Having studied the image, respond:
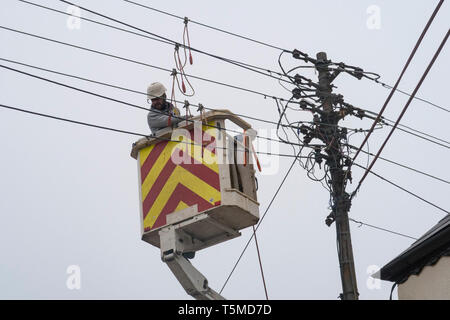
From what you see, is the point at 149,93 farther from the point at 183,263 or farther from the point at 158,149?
the point at 183,263

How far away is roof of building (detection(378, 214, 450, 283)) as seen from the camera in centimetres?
1184

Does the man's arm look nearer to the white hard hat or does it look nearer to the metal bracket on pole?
the white hard hat

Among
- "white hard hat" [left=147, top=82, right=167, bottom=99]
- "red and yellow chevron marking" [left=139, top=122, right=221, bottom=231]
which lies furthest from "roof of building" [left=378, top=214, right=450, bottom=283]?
"white hard hat" [left=147, top=82, right=167, bottom=99]

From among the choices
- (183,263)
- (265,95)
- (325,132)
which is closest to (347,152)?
(325,132)

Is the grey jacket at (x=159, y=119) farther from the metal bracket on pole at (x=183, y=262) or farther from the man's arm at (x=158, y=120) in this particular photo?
the metal bracket on pole at (x=183, y=262)

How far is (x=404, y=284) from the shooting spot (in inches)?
489

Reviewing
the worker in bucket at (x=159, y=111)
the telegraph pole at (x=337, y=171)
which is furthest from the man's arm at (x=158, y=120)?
the telegraph pole at (x=337, y=171)

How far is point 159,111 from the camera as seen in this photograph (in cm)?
1272

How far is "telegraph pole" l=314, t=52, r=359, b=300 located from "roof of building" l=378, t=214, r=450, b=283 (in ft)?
1.77

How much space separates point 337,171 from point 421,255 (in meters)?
2.20

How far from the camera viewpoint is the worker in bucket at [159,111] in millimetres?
12555

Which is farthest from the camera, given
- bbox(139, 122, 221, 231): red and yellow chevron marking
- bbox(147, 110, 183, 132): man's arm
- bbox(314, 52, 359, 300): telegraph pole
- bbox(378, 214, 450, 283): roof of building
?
bbox(314, 52, 359, 300): telegraph pole

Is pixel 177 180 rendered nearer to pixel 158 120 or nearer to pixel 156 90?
pixel 158 120
